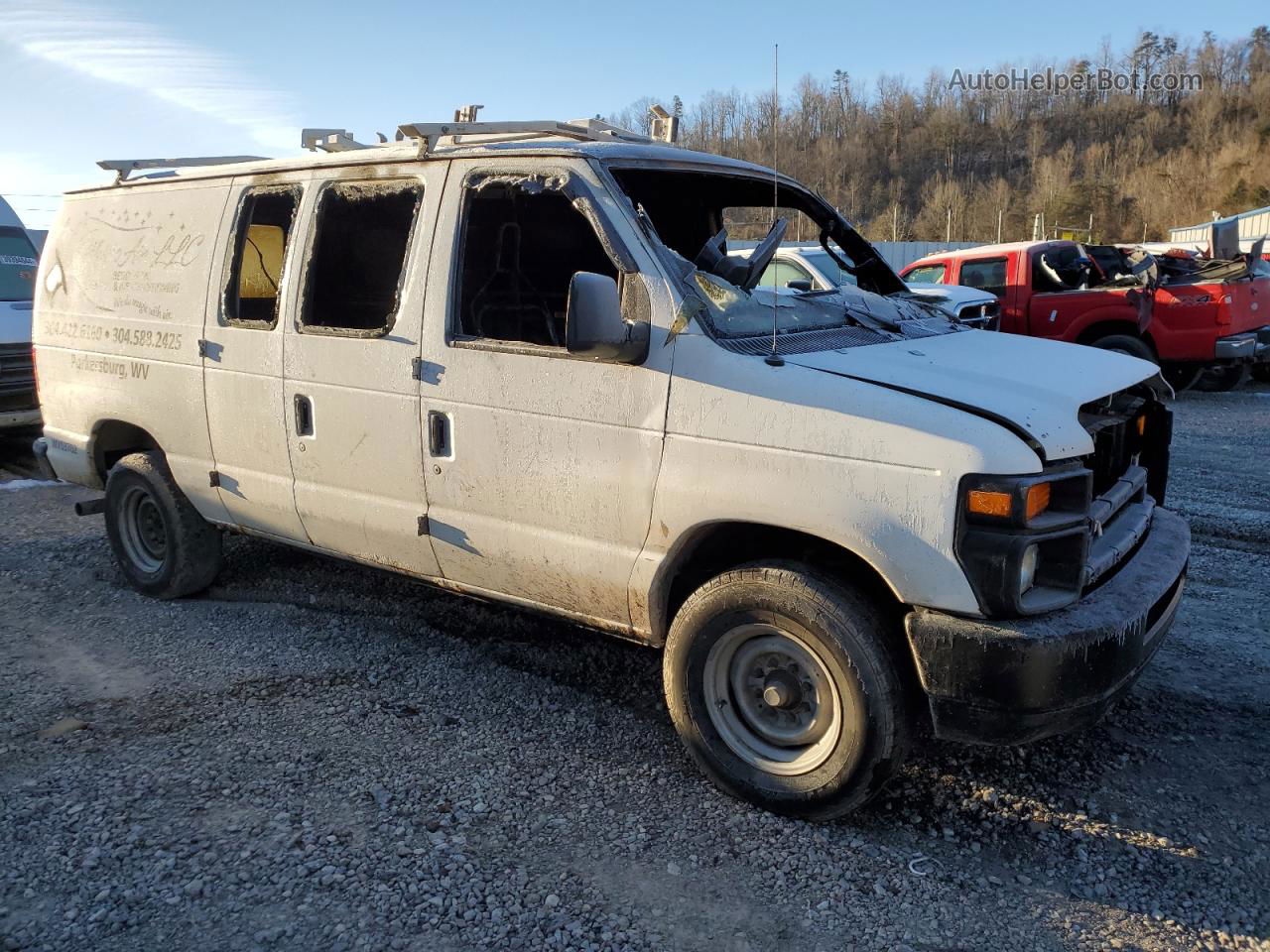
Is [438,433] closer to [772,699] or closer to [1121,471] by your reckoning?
[772,699]

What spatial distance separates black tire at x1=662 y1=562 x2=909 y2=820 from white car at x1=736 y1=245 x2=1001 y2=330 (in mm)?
1439

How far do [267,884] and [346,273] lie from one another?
7.97ft

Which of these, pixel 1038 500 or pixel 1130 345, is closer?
pixel 1038 500

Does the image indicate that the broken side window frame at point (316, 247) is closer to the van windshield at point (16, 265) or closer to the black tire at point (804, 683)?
the black tire at point (804, 683)

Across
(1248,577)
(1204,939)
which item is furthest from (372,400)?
(1248,577)

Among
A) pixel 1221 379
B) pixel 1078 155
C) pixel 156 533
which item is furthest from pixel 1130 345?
pixel 1078 155

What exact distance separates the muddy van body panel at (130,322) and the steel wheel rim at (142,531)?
0.28m

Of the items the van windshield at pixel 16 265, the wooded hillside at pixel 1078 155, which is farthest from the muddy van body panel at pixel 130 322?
the wooded hillside at pixel 1078 155

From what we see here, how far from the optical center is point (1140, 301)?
11305 millimetres

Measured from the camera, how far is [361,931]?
8.55ft

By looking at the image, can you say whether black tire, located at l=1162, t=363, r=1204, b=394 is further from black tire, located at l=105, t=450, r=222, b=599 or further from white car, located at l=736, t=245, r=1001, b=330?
black tire, located at l=105, t=450, r=222, b=599

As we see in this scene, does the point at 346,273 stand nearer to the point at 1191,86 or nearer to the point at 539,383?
the point at 539,383

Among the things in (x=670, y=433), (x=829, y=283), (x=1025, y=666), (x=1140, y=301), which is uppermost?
(x=829, y=283)

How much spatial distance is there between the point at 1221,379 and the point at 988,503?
11880 millimetres
